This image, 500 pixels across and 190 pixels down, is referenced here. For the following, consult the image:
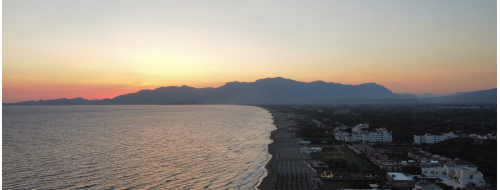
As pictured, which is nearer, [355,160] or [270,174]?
[270,174]

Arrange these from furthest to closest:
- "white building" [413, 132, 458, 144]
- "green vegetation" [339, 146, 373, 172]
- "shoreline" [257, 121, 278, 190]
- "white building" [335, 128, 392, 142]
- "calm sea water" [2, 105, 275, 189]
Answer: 1. "white building" [335, 128, 392, 142]
2. "white building" [413, 132, 458, 144]
3. "green vegetation" [339, 146, 373, 172]
4. "calm sea water" [2, 105, 275, 189]
5. "shoreline" [257, 121, 278, 190]

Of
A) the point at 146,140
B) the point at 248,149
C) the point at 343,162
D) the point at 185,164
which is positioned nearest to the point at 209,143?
the point at 248,149

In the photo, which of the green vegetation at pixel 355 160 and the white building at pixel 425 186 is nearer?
the white building at pixel 425 186

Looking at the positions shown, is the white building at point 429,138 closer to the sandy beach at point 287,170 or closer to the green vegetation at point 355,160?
the green vegetation at point 355,160

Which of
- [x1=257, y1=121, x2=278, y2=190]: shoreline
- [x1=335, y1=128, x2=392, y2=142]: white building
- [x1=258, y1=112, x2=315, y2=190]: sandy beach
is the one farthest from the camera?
[x1=335, y1=128, x2=392, y2=142]: white building

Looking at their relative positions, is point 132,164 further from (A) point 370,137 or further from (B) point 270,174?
(A) point 370,137

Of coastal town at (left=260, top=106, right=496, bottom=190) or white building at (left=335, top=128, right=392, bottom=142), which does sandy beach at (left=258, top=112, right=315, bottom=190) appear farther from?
white building at (left=335, top=128, right=392, bottom=142)

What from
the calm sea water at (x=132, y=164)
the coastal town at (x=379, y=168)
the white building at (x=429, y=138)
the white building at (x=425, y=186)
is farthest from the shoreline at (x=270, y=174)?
the white building at (x=429, y=138)

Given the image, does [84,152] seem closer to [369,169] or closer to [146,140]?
[146,140]

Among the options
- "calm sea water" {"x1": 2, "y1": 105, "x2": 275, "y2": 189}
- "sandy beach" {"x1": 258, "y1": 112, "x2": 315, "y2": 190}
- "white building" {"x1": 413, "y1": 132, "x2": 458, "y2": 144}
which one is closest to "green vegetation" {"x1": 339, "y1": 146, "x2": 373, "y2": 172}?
"sandy beach" {"x1": 258, "y1": 112, "x2": 315, "y2": 190}

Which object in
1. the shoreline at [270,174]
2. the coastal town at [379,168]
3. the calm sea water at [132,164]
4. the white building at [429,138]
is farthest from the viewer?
the white building at [429,138]

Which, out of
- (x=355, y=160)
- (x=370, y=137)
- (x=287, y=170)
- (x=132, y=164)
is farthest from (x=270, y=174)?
(x=370, y=137)

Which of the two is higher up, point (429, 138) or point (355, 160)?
point (429, 138)
